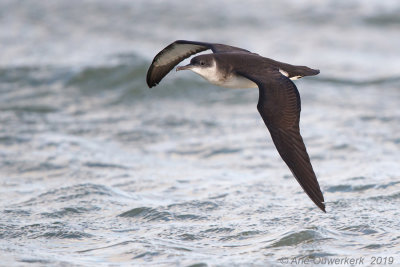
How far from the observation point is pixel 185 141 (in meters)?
10.5

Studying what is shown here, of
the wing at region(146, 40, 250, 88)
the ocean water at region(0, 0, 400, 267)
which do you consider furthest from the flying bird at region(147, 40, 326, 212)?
the ocean water at region(0, 0, 400, 267)

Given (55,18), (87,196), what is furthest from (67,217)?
(55,18)

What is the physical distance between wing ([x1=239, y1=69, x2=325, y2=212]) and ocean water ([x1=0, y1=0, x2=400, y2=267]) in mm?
814

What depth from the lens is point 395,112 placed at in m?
11.2

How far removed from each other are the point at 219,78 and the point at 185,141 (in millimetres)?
3468

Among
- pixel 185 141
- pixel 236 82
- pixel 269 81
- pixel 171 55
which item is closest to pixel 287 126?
pixel 269 81

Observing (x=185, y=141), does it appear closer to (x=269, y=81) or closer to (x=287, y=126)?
(x=269, y=81)

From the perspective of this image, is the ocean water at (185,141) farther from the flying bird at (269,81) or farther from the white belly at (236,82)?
the white belly at (236,82)

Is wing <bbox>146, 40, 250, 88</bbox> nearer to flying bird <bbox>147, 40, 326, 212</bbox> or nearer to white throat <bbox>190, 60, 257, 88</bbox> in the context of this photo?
flying bird <bbox>147, 40, 326, 212</bbox>

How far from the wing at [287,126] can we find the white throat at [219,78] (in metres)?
0.69

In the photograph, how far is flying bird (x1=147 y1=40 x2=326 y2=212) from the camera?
596 centimetres

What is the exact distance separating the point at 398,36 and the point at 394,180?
8238 millimetres

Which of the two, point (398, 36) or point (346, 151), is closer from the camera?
point (346, 151)

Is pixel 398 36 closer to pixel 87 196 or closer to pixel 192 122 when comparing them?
pixel 192 122
